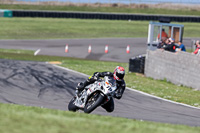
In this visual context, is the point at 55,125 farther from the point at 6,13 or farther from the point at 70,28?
the point at 6,13

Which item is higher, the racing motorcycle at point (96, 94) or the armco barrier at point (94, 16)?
the racing motorcycle at point (96, 94)

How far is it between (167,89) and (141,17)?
124 feet

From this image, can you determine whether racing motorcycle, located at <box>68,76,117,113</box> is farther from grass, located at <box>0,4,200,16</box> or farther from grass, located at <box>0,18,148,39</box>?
grass, located at <box>0,4,200,16</box>

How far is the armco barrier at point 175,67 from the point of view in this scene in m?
16.5

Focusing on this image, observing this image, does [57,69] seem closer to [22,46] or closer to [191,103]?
[191,103]

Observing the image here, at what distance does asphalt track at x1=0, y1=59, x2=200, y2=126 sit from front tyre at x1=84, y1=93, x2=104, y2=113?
6.78 ft

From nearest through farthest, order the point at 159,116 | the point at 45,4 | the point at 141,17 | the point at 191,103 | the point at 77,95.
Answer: the point at 77,95 → the point at 159,116 → the point at 191,103 → the point at 141,17 → the point at 45,4

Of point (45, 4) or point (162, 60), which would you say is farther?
point (45, 4)

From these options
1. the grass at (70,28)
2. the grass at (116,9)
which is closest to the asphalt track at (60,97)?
the grass at (70,28)

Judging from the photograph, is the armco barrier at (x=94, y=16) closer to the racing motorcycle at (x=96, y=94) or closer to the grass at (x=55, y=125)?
the racing motorcycle at (x=96, y=94)

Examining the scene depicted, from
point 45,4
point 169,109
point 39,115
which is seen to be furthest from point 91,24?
point 39,115

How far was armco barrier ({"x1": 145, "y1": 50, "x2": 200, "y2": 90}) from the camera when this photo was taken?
16.5 metres

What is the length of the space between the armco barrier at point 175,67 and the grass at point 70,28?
2043 cm

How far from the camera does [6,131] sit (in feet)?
18.1
